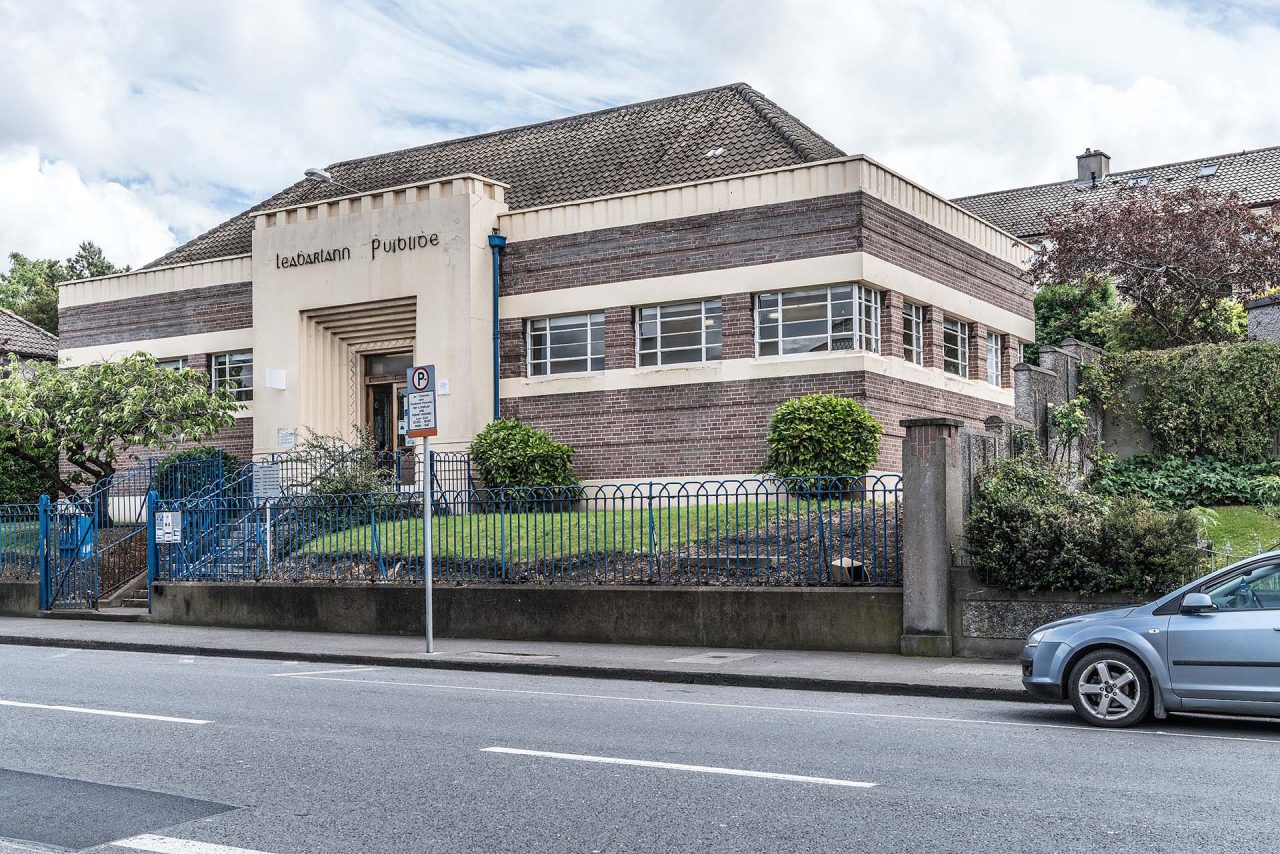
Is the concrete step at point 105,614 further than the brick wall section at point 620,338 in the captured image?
No

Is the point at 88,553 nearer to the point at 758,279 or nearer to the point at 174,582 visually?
the point at 174,582

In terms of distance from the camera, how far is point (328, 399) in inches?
1110

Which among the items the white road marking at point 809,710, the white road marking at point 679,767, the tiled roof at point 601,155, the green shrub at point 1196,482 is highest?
the tiled roof at point 601,155

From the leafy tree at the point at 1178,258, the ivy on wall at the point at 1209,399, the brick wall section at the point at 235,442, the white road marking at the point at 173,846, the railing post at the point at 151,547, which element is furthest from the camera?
the brick wall section at the point at 235,442

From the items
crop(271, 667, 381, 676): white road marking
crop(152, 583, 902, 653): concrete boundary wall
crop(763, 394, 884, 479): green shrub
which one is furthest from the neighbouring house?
crop(271, 667, 381, 676): white road marking

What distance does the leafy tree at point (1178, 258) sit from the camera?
92.1 feet

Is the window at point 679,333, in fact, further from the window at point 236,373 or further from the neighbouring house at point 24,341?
the neighbouring house at point 24,341

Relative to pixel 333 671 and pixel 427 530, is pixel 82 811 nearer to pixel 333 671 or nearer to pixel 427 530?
pixel 333 671

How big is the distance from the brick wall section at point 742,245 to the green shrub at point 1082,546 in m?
9.69

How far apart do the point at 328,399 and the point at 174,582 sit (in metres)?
8.01

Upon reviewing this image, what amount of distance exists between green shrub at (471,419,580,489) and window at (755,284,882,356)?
423cm

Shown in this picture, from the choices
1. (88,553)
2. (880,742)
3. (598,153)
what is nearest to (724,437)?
(598,153)

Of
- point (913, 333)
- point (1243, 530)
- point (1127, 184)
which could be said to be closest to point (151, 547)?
point (913, 333)

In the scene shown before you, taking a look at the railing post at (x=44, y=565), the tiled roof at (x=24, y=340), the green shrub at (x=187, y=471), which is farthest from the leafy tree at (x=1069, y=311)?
the tiled roof at (x=24, y=340)
